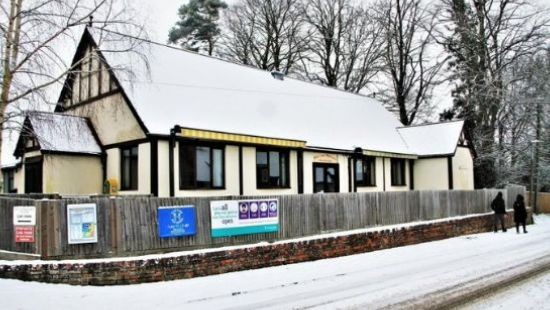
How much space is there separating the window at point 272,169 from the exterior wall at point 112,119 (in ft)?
16.9

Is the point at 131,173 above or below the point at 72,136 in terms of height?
below

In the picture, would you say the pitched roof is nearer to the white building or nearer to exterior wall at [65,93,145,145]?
the white building

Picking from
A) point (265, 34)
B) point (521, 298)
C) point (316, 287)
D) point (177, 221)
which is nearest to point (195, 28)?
point (265, 34)

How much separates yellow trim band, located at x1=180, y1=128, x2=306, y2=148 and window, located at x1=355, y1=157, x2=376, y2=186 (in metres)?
5.72

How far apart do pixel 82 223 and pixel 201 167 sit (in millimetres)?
7096

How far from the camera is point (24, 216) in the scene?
11.6 m

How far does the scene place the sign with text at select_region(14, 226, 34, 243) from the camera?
11384mm

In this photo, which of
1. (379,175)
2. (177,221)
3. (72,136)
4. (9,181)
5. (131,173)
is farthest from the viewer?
(379,175)

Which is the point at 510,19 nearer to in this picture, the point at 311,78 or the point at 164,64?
the point at 311,78

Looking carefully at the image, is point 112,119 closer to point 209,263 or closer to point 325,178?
point 209,263

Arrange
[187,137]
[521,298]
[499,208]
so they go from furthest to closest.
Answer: [499,208]
[187,137]
[521,298]

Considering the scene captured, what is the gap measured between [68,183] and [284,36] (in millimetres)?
31760

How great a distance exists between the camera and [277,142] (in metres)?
20.1

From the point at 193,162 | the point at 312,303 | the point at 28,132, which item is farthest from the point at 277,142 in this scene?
the point at 312,303
